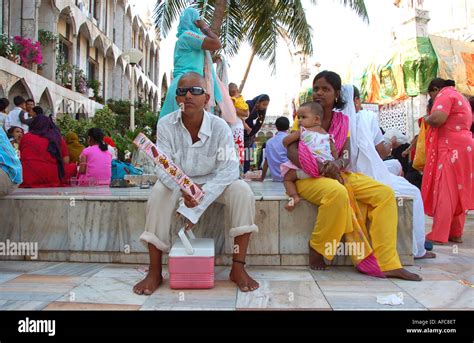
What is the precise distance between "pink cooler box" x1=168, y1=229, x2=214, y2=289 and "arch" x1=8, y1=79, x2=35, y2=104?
38.3 feet

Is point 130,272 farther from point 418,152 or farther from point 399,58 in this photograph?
point 399,58

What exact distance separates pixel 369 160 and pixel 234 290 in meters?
1.66

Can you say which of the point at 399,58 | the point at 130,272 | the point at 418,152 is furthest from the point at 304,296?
the point at 399,58

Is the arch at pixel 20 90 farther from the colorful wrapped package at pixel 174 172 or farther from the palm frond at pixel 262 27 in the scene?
A: the colorful wrapped package at pixel 174 172

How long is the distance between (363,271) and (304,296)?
2.60ft

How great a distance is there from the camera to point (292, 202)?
11.2 feet

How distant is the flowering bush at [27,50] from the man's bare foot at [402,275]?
42.8ft

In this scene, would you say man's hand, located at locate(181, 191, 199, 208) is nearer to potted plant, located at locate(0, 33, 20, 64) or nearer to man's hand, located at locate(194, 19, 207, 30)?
man's hand, located at locate(194, 19, 207, 30)

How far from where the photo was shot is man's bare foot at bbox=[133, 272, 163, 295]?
273 centimetres

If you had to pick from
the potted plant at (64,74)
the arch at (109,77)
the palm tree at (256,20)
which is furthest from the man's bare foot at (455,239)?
the arch at (109,77)

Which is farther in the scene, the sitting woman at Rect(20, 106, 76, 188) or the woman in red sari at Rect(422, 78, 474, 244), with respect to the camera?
the sitting woman at Rect(20, 106, 76, 188)

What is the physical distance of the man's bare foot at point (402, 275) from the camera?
3.06m

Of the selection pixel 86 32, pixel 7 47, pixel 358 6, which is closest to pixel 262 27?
pixel 358 6

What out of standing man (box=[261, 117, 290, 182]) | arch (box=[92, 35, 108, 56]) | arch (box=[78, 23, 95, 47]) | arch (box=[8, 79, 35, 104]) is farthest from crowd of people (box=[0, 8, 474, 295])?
arch (box=[92, 35, 108, 56])
